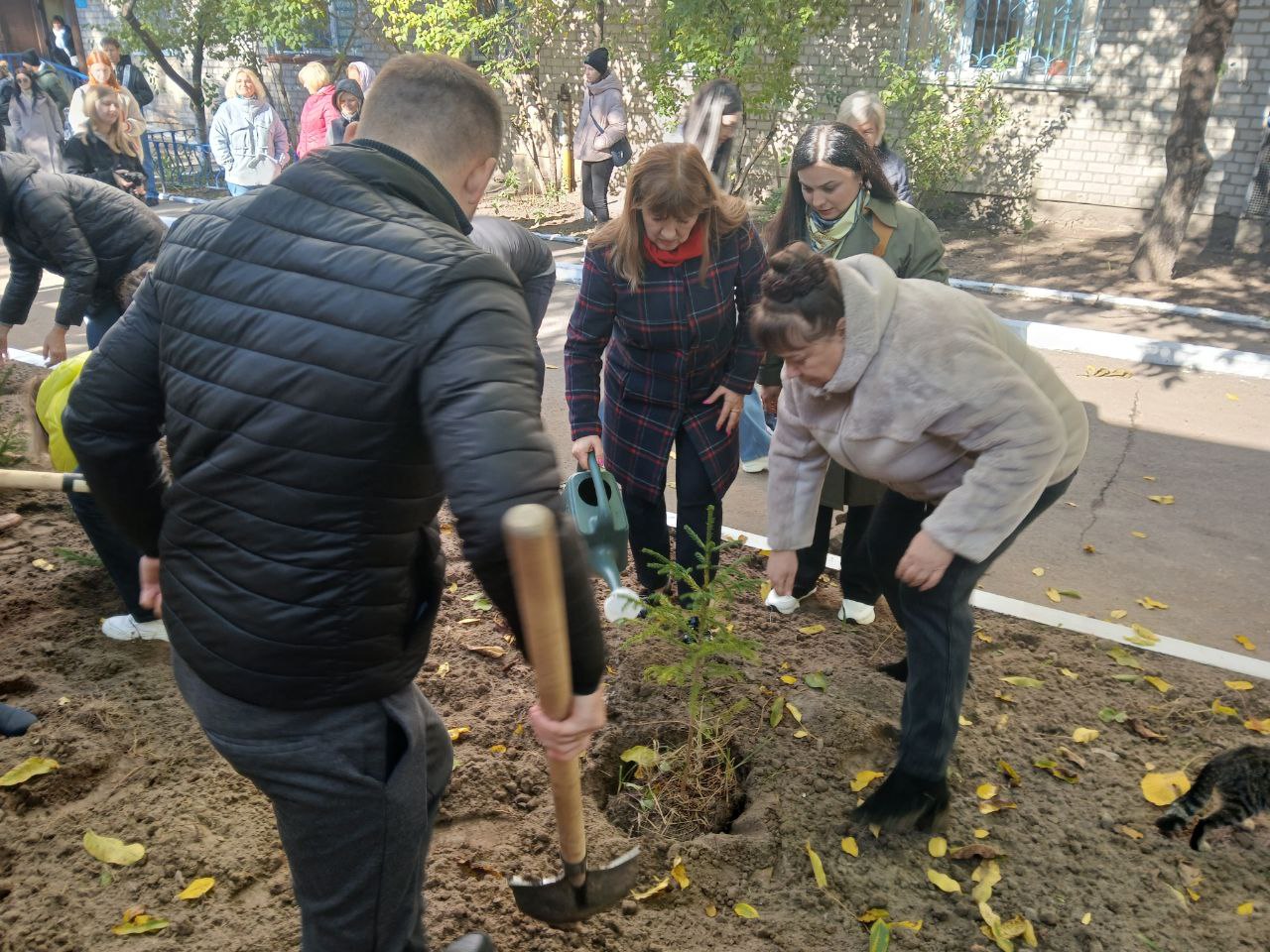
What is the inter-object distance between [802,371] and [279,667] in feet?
4.84

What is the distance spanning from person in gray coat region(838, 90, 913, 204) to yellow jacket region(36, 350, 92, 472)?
361cm

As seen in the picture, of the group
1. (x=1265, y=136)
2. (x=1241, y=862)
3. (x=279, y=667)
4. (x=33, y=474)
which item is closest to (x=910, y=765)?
(x=1241, y=862)

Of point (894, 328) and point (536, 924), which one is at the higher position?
point (894, 328)

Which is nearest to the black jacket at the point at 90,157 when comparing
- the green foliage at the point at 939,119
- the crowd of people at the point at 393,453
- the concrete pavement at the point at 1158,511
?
the concrete pavement at the point at 1158,511

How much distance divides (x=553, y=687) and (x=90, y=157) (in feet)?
28.1

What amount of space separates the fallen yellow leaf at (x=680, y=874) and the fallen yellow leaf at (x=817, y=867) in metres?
0.35

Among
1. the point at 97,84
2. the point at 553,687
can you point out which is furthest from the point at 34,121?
the point at 553,687

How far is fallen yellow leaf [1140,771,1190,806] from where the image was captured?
2963 millimetres

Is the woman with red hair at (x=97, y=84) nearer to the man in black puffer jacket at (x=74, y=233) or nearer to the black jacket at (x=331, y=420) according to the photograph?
the man in black puffer jacket at (x=74, y=233)

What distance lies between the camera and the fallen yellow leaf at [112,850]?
276 centimetres

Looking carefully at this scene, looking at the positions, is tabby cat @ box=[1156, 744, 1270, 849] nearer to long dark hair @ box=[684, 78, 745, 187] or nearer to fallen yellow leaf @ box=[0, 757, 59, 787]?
fallen yellow leaf @ box=[0, 757, 59, 787]

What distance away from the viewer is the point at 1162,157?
1089 cm

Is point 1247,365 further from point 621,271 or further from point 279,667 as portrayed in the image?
point 279,667

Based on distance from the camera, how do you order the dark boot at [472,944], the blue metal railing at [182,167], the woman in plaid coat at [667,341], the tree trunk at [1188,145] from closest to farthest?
the dark boot at [472,944] < the woman in plaid coat at [667,341] < the tree trunk at [1188,145] < the blue metal railing at [182,167]
